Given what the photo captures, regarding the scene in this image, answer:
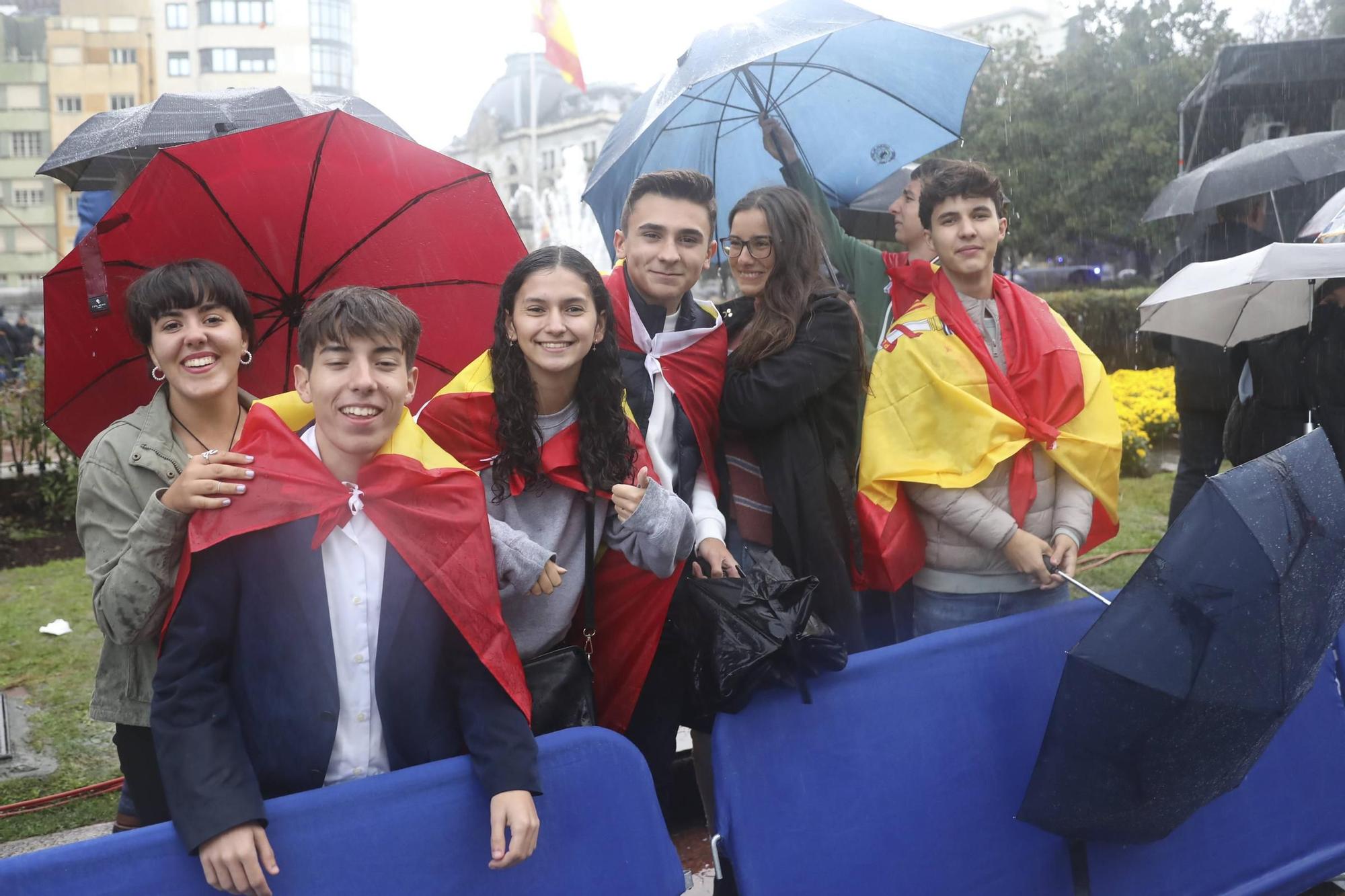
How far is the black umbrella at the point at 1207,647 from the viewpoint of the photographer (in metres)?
2.44

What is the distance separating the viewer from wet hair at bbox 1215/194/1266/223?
5898 millimetres

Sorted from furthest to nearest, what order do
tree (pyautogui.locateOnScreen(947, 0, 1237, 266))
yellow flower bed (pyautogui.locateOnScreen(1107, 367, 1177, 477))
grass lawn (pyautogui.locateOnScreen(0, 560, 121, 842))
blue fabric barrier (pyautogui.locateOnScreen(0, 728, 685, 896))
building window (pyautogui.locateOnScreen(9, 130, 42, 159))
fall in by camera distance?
1. building window (pyautogui.locateOnScreen(9, 130, 42, 159))
2. tree (pyautogui.locateOnScreen(947, 0, 1237, 266))
3. yellow flower bed (pyautogui.locateOnScreen(1107, 367, 1177, 477))
4. grass lawn (pyautogui.locateOnScreen(0, 560, 121, 842))
5. blue fabric barrier (pyautogui.locateOnScreen(0, 728, 685, 896))

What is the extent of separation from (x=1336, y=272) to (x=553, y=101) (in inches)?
3320

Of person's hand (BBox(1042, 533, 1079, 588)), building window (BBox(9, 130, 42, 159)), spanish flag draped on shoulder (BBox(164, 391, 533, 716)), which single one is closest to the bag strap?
spanish flag draped on shoulder (BBox(164, 391, 533, 716))

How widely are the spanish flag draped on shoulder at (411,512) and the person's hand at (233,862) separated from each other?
0.45m

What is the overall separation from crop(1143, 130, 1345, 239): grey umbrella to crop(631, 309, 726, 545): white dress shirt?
4131 mm

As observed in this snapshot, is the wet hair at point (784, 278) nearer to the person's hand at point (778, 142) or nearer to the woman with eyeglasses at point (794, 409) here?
the woman with eyeglasses at point (794, 409)

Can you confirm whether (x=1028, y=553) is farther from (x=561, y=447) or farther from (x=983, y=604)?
(x=561, y=447)

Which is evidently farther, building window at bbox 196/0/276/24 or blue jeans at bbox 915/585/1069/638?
building window at bbox 196/0/276/24

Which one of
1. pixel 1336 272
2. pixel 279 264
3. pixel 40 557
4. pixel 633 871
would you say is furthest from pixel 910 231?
pixel 40 557

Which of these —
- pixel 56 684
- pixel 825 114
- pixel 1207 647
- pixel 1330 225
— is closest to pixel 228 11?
pixel 56 684

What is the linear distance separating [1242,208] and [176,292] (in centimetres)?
546

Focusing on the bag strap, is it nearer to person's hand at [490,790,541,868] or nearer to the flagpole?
person's hand at [490,790,541,868]

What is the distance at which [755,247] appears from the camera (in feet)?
11.0
